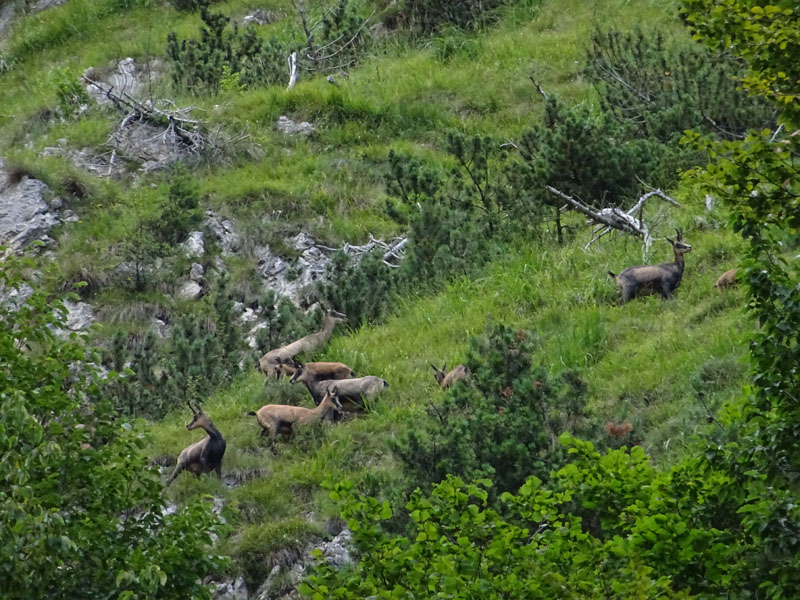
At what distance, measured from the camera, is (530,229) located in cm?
1298

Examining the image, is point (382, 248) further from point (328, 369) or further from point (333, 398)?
point (333, 398)

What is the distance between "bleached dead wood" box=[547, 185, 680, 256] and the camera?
1193 cm

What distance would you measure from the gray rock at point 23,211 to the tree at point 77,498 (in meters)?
8.43

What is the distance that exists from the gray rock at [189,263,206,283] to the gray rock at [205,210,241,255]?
45 cm

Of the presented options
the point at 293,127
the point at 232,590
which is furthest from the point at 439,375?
the point at 293,127

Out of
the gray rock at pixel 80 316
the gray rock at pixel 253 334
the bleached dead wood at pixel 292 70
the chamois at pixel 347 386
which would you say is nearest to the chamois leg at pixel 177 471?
the chamois at pixel 347 386

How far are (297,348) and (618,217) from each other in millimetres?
3605

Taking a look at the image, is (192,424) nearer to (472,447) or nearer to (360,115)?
(472,447)

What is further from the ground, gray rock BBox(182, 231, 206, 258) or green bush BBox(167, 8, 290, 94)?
green bush BBox(167, 8, 290, 94)

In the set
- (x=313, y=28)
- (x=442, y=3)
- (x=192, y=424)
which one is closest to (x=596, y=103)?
(x=442, y=3)

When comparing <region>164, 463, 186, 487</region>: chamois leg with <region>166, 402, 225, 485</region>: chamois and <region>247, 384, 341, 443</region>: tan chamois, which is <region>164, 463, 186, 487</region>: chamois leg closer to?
<region>166, 402, 225, 485</region>: chamois

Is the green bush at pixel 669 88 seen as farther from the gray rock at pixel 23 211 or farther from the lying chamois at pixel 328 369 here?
the gray rock at pixel 23 211

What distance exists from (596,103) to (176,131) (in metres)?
5.92

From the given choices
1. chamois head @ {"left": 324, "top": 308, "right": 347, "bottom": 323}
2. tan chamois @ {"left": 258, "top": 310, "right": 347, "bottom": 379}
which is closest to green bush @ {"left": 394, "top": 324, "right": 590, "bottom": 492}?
tan chamois @ {"left": 258, "top": 310, "right": 347, "bottom": 379}
